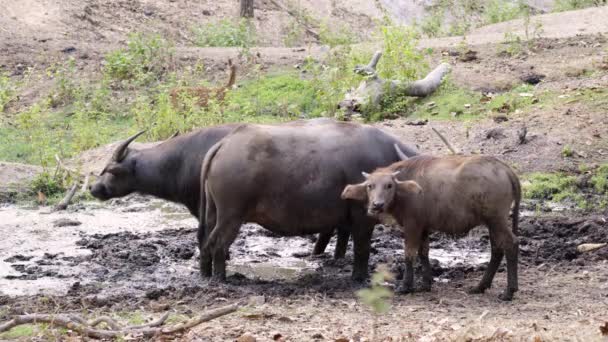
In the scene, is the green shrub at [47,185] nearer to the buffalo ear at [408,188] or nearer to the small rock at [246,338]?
the buffalo ear at [408,188]

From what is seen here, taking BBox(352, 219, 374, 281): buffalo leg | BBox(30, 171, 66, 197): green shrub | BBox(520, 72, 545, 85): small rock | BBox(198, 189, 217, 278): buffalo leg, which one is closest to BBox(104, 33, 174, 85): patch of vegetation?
BBox(30, 171, 66, 197): green shrub

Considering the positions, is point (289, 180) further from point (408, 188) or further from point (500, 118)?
point (500, 118)

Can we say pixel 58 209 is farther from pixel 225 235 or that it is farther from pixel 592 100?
pixel 592 100

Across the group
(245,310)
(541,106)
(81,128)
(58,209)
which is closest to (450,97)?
(541,106)

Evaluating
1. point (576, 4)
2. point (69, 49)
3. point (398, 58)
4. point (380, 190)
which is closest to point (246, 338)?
point (380, 190)

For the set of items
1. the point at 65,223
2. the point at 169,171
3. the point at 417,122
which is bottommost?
the point at 65,223

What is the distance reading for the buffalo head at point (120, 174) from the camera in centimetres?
1044

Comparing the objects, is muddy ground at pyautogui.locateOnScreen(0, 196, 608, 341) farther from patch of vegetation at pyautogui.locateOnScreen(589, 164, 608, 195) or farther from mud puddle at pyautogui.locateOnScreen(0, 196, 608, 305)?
patch of vegetation at pyautogui.locateOnScreen(589, 164, 608, 195)

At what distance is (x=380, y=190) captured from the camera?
27.5 feet

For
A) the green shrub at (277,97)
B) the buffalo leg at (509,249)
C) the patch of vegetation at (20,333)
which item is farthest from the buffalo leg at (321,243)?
the green shrub at (277,97)

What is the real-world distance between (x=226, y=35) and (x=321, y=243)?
43.4 feet

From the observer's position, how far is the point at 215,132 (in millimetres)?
9859

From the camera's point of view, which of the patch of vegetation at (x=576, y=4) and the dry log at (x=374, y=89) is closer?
the dry log at (x=374, y=89)

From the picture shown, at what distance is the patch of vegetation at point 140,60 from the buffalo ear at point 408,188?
445 inches
